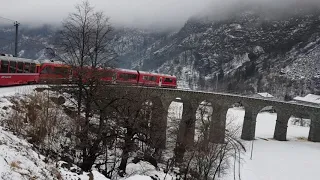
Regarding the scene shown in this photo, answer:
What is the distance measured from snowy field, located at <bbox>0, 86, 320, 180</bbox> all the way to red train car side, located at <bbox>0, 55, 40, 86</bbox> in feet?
3.14

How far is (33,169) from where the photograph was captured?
1255 centimetres

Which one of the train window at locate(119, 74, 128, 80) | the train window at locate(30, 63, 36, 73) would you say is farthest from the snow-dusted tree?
the train window at locate(119, 74, 128, 80)

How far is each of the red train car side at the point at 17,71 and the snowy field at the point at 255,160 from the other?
96cm

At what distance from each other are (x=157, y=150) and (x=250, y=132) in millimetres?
29229

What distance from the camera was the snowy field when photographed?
484 inches

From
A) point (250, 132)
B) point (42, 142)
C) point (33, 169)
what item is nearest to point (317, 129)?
point (250, 132)

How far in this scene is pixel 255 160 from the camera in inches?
1838

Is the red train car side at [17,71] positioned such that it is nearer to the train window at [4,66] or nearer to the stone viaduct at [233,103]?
the train window at [4,66]

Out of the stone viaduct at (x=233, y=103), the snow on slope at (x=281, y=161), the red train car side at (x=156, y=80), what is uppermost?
the red train car side at (x=156, y=80)

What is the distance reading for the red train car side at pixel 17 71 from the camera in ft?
98.6

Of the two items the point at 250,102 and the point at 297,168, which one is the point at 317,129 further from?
the point at 297,168

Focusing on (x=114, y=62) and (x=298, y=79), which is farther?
(x=298, y=79)

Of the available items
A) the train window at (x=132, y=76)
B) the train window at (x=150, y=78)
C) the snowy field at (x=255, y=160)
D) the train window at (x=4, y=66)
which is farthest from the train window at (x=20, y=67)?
the train window at (x=150, y=78)

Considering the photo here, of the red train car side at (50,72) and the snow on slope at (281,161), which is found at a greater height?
the red train car side at (50,72)
